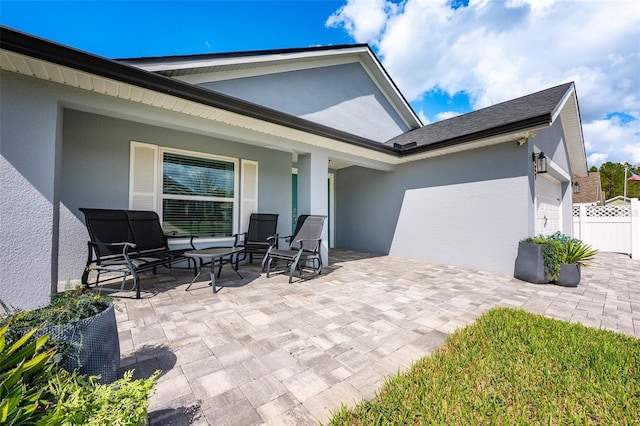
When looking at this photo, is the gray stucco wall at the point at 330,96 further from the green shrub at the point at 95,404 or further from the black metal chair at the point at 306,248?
the green shrub at the point at 95,404

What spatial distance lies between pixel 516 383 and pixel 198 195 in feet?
19.9

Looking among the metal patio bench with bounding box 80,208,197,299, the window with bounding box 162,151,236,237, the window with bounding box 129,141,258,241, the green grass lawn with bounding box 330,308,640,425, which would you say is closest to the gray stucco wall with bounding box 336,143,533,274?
the green grass lawn with bounding box 330,308,640,425

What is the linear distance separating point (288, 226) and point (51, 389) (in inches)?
237

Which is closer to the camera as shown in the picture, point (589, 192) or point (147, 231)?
point (147, 231)

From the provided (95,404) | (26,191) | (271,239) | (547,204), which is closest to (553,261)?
(547,204)

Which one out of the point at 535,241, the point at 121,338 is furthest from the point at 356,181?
the point at 121,338

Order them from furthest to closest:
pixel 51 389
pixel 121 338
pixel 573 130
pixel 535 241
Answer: pixel 573 130 < pixel 535 241 < pixel 121 338 < pixel 51 389

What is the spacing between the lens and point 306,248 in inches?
214

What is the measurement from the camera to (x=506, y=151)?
5484mm

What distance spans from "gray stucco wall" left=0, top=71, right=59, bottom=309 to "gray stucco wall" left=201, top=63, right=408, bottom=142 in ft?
11.4

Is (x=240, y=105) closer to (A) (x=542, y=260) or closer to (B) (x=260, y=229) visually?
(B) (x=260, y=229)

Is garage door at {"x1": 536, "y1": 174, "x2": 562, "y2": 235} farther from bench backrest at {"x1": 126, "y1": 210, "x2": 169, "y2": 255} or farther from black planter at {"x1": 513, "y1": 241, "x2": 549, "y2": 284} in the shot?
bench backrest at {"x1": 126, "y1": 210, "x2": 169, "y2": 255}

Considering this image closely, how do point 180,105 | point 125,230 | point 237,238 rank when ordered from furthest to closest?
point 237,238, point 125,230, point 180,105

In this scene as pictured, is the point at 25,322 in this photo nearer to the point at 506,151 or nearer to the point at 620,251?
the point at 506,151
